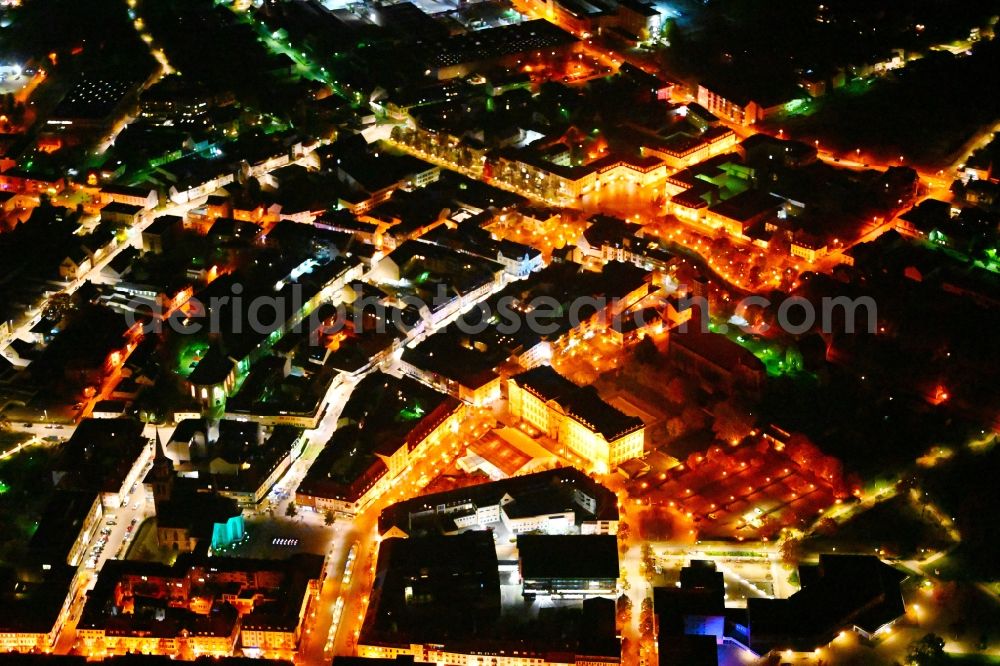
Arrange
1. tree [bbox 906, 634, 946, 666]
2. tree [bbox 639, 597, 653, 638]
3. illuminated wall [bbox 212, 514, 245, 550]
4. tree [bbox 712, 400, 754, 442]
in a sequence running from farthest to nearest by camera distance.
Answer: tree [bbox 712, 400, 754, 442] → illuminated wall [bbox 212, 514, 245, 550] → tree [bbox 639, 597, 653, 638] → tree [bbox 906, 634, 946, 666]

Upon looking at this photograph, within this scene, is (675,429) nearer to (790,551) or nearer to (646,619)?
(790,551)

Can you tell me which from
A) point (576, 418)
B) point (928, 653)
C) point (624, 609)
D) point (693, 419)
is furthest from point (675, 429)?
point (928, 653)

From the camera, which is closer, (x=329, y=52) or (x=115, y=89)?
(x=115, y=89)

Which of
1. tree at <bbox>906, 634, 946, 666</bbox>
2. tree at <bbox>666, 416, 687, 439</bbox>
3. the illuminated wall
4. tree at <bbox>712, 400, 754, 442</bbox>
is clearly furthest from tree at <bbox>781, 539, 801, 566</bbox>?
the illuminated wall

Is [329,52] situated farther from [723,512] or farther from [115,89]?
[723,512]

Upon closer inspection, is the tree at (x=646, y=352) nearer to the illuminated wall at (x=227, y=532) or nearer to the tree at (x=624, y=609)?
the tree at (x=624, y=609)

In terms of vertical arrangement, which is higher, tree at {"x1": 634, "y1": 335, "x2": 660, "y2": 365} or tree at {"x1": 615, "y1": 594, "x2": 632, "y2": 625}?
tree at {"x1": 615, "y1": 594, "x2": 632, "y2": 625}

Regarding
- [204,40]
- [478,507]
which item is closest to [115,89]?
[204,40]

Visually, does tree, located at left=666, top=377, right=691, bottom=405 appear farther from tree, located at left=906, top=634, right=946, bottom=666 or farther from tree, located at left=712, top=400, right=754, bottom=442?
tree, located at left=906, top=634, right=946, bottom=666
